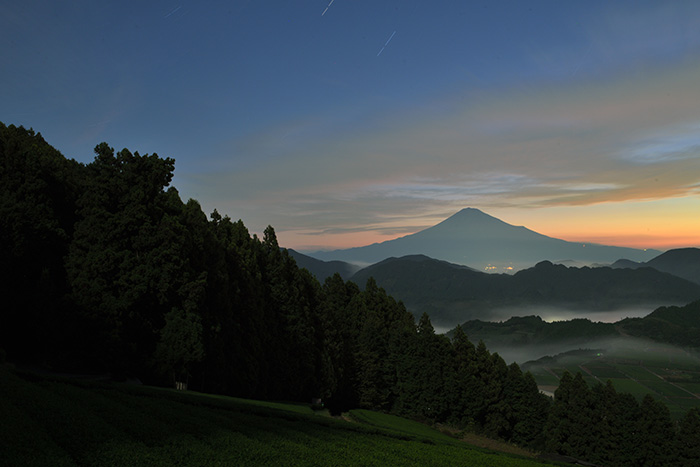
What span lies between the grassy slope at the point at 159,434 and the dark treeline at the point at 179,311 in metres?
7.97

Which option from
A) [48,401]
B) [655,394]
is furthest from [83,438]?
[655,394]

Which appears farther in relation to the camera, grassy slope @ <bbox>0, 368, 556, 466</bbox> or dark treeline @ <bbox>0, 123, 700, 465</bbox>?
dark treeline @ <bbox>0, 123, 700, 465</bbox>

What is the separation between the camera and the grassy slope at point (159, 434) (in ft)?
42.2

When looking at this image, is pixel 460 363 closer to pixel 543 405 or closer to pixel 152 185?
pixel 543 405

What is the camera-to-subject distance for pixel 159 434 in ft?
51.0

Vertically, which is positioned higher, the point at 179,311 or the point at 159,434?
the point at 179,311

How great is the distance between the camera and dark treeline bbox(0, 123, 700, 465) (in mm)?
27781

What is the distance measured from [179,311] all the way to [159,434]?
15.4m

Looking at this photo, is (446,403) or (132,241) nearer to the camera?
(132,241)

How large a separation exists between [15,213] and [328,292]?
48.6 m

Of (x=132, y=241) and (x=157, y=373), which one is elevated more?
(x=132, y=241)

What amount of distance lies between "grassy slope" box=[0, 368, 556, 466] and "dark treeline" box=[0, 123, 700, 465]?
7.97m

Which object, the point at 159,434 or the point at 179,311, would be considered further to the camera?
the point at 179,311

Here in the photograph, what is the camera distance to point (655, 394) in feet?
585
